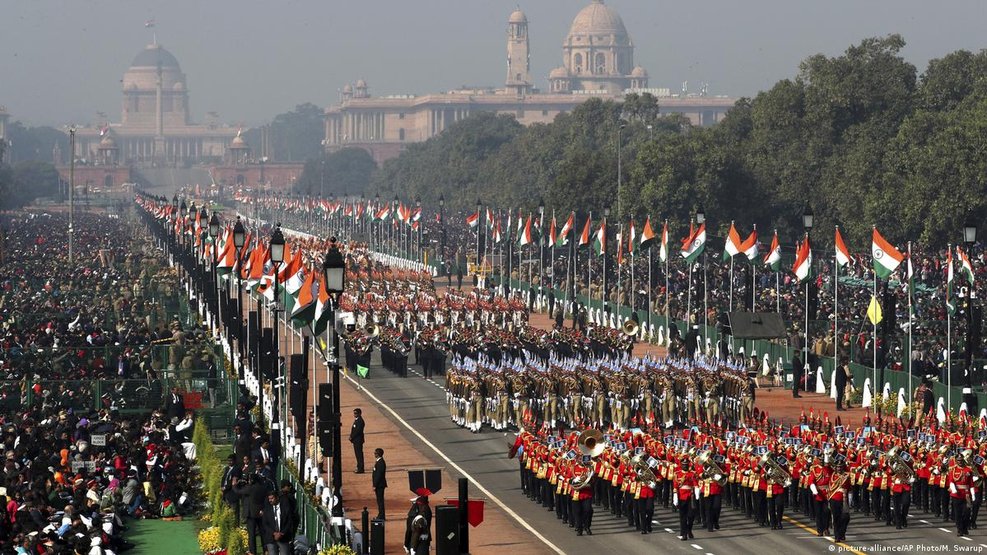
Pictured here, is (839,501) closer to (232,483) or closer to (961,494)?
(961,494)

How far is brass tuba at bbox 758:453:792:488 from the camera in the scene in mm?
33531

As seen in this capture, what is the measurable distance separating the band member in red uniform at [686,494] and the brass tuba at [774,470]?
1.16m

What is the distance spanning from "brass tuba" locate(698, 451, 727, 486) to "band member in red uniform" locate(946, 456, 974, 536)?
3.67m

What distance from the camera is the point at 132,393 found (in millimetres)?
46688

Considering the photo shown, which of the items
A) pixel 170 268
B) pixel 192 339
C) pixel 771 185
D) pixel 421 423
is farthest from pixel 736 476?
pixel 771 185

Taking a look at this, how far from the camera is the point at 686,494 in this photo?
33.0m

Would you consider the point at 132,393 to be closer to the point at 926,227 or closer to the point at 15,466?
the point at 15,466

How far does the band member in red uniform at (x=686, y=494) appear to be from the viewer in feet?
108

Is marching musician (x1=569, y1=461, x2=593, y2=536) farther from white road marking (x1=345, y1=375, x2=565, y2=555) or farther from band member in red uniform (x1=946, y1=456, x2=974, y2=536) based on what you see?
band member in red uniform (x1=946, y1=456, x2=974, y2=536)

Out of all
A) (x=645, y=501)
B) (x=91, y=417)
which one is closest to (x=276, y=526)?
(x=645, y=501)

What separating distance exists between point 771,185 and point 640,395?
64.3 m

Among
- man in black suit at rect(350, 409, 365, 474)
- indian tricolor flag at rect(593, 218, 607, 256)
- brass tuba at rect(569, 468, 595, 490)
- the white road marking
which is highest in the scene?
indian tricolor flag at rect(593, 218, 607, 256)

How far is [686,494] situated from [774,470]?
5.18 ft

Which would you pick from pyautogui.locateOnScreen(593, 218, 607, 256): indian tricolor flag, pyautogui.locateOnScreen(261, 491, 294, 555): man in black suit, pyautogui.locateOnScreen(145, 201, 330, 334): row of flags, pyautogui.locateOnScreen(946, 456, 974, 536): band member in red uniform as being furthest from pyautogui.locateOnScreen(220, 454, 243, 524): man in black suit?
pyautogui.locateOnScreen(593, 218, 607, 256): indian tricolor flag
